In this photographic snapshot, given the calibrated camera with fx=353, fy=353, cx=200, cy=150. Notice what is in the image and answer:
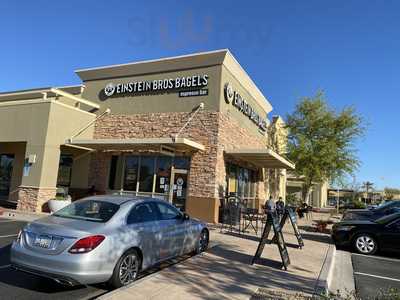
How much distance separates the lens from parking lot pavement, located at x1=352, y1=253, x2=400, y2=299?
6.99 m

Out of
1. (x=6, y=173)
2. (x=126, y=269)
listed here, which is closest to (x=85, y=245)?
(x=126, y=269)

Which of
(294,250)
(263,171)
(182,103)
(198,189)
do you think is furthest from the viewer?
(263,171)

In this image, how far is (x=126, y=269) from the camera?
600cm

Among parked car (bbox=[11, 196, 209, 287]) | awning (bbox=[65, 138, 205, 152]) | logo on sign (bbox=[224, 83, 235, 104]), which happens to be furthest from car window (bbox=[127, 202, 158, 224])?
logo on sign (bbox=[224, 83, 235, 104])

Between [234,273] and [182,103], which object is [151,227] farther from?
[182,103]

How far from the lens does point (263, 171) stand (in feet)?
81.6

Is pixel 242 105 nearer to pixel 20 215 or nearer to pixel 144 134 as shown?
pixel 144 134

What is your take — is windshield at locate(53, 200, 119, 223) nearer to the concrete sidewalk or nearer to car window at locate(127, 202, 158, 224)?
car window at locate(127, 202, 158, 224)

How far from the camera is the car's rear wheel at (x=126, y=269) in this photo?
5727 millimetres

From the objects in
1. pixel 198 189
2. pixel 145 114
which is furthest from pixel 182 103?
pixel 198 189

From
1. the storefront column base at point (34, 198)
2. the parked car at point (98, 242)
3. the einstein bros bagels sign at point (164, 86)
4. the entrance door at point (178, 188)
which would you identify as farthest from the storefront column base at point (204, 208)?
the parked car at point (98, 242)

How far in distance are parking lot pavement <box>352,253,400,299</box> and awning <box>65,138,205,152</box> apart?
770 centimetres

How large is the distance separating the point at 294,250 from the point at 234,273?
401cm

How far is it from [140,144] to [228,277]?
9.88 metres
